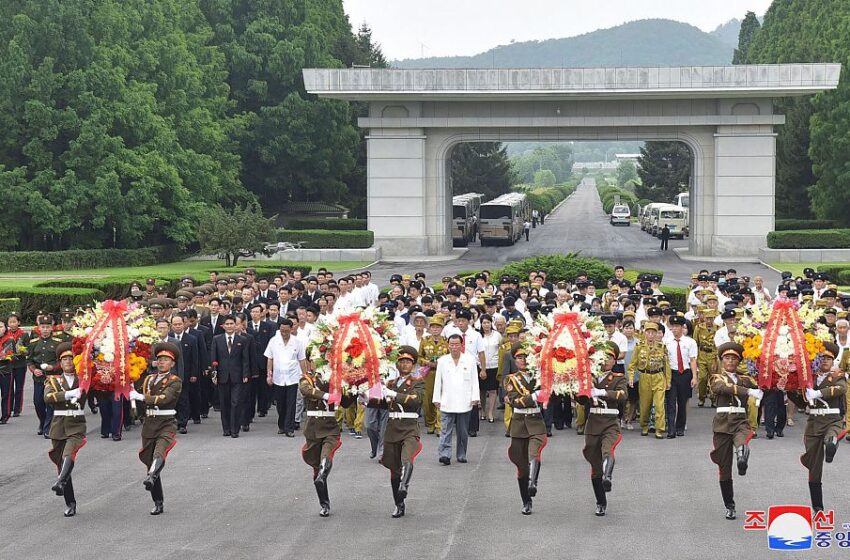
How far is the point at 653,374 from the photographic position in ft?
58.5

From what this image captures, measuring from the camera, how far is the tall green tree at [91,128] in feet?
158

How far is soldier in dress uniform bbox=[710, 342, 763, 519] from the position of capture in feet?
43.0

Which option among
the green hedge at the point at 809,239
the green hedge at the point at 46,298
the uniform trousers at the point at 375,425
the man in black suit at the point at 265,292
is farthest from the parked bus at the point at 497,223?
the uniform trousers at the point at 375,425

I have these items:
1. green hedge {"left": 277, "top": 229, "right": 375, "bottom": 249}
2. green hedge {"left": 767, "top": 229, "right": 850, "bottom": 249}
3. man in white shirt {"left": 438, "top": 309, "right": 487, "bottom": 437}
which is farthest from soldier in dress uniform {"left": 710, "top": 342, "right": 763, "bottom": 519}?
green hedge {"left": 277, "top": 229, "right": 375, "bottom": 249}

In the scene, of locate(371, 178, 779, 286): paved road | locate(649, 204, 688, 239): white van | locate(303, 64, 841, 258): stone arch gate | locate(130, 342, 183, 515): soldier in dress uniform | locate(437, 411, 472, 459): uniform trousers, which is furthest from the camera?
locate(649, 204, 688, 239): white van

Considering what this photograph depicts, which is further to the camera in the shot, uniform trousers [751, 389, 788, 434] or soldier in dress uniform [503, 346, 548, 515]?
uniform trousers [751, 389, 788, 434]

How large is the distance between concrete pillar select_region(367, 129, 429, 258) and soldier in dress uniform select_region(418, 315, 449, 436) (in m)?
34.3

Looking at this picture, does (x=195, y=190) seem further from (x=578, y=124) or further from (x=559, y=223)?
(x=559, y=223)

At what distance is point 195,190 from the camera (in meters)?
55.9

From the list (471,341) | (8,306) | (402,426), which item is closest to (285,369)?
(471,341)

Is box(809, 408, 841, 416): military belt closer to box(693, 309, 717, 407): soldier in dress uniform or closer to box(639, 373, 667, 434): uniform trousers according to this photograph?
box(639, 373, 667, 434): uniform trousers

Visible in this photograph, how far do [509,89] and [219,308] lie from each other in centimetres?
3202

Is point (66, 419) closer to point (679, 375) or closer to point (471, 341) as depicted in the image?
point (471, 341)

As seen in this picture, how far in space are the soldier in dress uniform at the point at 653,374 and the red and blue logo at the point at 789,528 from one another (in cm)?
494
